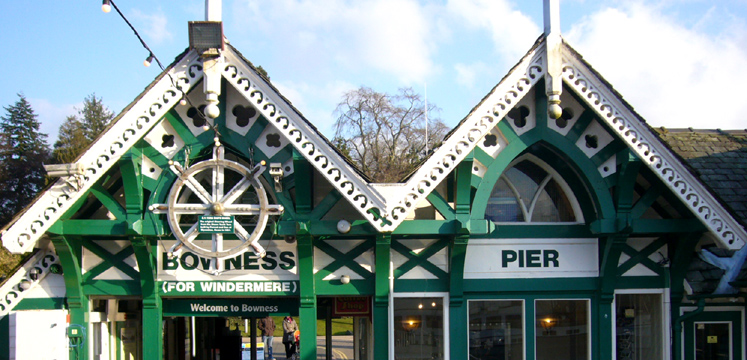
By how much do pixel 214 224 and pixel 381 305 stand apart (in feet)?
9.75

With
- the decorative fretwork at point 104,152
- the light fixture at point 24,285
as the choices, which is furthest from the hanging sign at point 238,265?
the light fixture at point 24,285

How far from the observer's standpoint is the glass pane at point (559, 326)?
454 inches

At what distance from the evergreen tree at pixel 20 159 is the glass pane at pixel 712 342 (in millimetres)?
38036

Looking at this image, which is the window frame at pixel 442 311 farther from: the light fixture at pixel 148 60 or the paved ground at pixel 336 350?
the paved ground at pixel 336 350

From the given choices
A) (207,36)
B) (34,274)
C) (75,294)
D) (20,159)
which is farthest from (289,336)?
(20,159)

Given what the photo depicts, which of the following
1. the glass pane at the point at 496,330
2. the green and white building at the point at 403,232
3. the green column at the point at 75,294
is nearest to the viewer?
the green and white building at the point at 403,232

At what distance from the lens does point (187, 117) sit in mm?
10672

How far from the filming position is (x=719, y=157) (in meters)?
13.2

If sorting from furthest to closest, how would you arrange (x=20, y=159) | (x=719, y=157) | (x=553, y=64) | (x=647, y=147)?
(x=20, y=159) < (x=719, y=157) < (x=647, y=147) < (x=553, y=64)

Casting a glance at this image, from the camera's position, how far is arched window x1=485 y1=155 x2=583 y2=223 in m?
11.7

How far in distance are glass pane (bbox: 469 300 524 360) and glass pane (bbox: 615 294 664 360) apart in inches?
69.6

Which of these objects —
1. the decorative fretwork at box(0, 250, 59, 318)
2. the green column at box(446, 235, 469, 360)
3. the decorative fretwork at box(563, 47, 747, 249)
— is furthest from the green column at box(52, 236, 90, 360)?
the decorative fretwork at box(563, 47, 747, 249)

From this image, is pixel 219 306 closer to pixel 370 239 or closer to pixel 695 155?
pixel 370 239

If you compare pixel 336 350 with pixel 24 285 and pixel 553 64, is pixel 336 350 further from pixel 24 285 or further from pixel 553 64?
pixel 553 64
